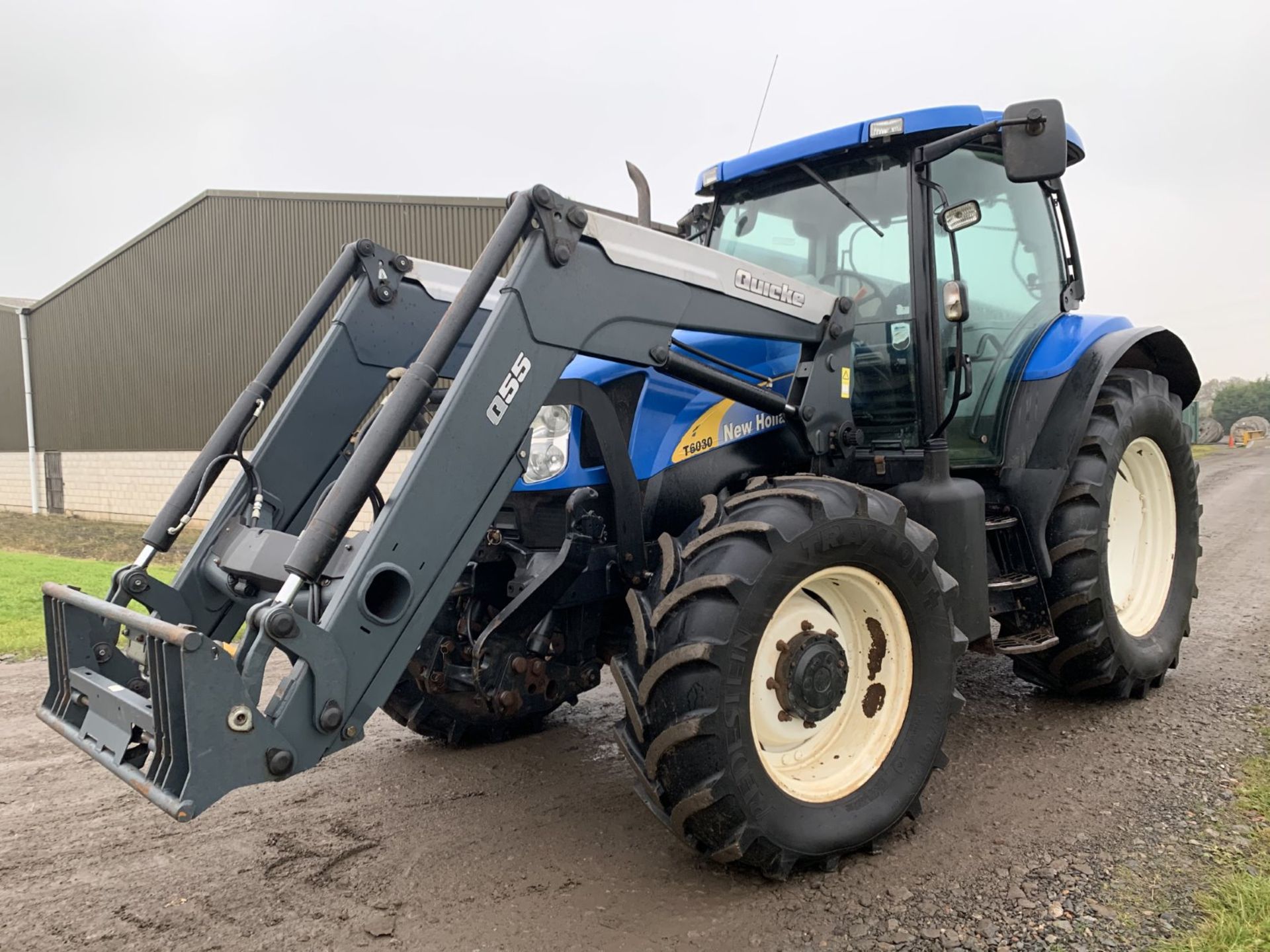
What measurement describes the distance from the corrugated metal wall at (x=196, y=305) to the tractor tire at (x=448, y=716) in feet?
33.4

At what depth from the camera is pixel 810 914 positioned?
8.84 feet

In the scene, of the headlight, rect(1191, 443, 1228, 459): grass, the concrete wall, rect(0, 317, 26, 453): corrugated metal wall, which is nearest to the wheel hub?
the headlight

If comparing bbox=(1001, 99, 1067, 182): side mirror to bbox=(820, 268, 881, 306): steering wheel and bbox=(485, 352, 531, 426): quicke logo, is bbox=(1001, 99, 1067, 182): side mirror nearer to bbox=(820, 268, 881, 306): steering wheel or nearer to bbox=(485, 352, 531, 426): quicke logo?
bbox=(820, 268, 881, 306): steering wheel

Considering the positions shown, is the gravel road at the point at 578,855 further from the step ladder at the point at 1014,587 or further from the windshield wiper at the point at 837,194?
the windshield wiper at the point at 837,194

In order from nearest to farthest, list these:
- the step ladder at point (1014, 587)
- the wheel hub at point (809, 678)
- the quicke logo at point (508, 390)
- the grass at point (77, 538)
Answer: the quicke logo at point (508, 390)
the wheel hub at point (809, 678)
the step ladder at point (1014, 587)
the grass at point (77, 538)

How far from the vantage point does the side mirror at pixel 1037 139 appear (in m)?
3.18

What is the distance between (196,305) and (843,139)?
1681cm

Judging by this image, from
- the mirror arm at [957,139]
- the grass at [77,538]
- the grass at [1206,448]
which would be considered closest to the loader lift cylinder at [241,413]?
the mirror arm at [957,139]

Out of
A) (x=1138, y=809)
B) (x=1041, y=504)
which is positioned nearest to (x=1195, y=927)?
(x=1138, y=809)

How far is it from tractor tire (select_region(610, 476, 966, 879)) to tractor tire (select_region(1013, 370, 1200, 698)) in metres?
1.16

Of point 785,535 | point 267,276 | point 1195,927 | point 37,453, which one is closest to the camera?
point 1195,927

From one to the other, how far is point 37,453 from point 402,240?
1389 centimetres

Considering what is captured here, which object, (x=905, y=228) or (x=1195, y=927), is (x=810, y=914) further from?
(x=905, y=228)

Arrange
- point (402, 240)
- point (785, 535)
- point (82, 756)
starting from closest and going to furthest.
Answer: point (785, 535) < point (82, 756) < point (402, 240)
